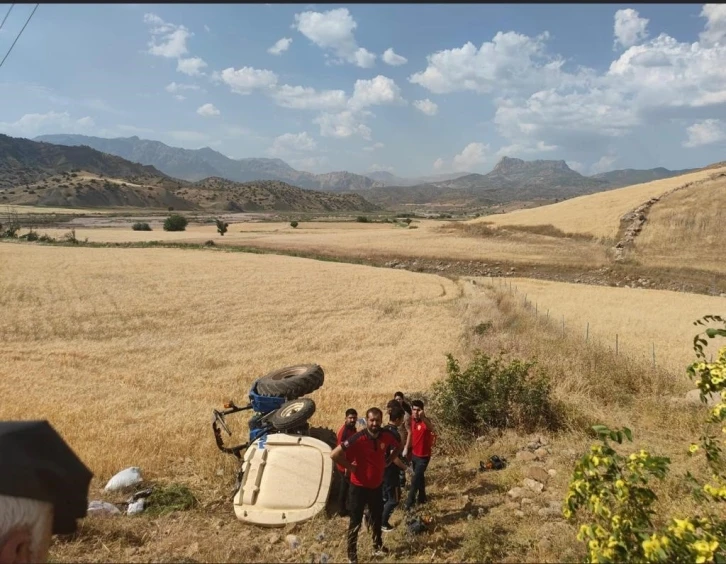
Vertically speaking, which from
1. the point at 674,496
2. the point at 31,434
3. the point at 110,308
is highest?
the point at 31,434

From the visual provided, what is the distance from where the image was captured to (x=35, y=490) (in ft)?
9.68

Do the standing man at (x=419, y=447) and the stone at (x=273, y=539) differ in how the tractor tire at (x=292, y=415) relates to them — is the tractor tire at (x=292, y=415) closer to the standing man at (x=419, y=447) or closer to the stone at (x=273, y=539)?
the standing man at (x=419, y=447)

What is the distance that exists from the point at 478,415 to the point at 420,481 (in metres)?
3.09

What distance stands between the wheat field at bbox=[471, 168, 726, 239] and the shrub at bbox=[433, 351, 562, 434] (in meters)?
46.0

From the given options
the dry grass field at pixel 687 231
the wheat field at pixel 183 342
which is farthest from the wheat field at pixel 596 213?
the wheat field at pixel 183 342

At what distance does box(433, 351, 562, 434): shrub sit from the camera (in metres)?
10.1

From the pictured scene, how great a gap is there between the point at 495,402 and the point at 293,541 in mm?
5276

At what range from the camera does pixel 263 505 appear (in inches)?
265

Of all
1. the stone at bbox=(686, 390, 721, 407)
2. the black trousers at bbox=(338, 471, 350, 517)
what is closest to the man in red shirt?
the black trousers at bbox=(338, 471, 350, 517)

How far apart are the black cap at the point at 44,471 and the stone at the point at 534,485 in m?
6.12

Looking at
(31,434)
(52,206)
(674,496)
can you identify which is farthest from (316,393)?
(52,206)

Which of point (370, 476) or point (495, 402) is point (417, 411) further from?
point (495, 402)

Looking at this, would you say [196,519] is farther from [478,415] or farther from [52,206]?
[52,206]

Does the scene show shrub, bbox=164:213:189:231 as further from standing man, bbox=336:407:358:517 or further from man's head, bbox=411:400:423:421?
standing man, bbox=336:407:358:517
